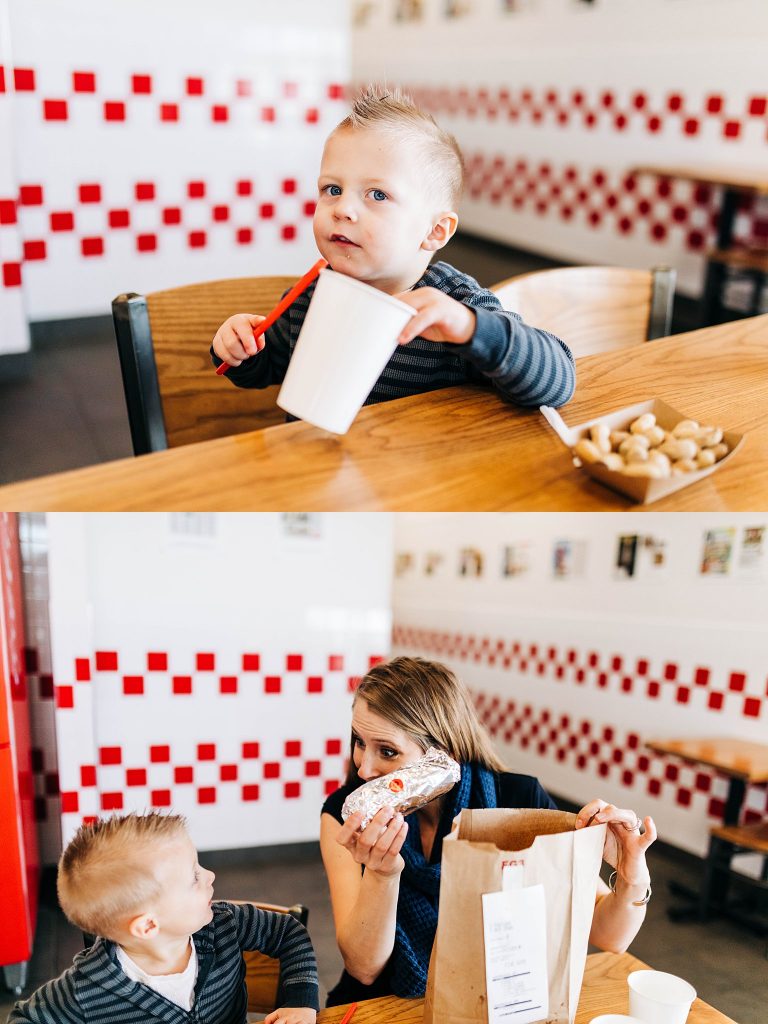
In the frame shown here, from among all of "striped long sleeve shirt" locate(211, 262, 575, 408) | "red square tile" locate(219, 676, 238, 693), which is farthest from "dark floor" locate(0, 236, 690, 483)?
"striped long sleeve shirt" locate(211, 262, 575, 408)

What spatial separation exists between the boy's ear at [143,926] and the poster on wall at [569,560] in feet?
7.79

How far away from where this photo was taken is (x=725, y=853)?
245cm

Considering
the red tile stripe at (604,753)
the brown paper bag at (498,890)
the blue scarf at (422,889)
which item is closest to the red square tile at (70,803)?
the blue scarf at (422,889)

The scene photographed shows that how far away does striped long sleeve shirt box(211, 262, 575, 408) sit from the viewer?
2.88ft

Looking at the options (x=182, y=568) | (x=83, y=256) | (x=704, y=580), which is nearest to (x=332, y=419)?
Result: (x=182, y=568)

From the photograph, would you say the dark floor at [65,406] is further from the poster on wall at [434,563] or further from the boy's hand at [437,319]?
the boy's hand at [437,319]

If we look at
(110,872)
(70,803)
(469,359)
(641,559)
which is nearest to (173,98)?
(641,559)

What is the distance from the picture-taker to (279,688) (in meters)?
2.11

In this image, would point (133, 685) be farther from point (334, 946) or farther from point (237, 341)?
point (237, 341)

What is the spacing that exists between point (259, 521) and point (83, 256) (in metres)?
1.56

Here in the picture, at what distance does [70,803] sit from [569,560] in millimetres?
2246

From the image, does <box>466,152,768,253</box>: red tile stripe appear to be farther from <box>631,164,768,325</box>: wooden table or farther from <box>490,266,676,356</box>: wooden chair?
<box>490,266,676,356</box>: wooden chair

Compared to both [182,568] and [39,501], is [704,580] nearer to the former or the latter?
[182,568]

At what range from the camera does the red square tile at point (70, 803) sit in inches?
48.7
